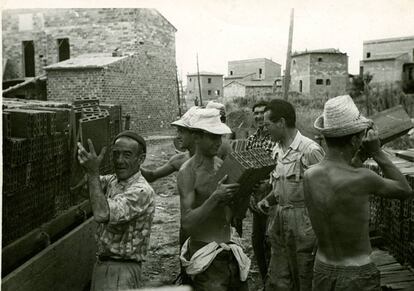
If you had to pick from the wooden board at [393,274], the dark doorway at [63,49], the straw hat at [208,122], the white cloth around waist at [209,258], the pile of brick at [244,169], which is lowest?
the wooden board at [393,274]

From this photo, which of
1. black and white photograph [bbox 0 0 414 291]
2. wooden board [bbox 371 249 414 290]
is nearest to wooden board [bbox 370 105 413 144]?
black and white photograph [bbox 0 0 414 291]

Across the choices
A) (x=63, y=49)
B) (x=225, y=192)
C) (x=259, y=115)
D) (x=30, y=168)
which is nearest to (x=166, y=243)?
(x=259, y=115)

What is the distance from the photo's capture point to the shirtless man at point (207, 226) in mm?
2658

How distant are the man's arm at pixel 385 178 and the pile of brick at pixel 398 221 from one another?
51.8 inches

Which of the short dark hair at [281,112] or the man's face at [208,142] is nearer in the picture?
the man's face at [208,142]

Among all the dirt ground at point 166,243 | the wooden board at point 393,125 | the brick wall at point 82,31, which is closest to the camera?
the wooden board at point 393,125

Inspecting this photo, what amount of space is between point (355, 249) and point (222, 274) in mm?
800

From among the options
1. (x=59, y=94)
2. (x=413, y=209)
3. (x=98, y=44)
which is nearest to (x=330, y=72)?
(x=98, y=44)

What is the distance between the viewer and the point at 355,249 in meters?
2.34

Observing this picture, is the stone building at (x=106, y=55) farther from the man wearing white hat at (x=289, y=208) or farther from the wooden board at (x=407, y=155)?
the man wearing white hat at (x=289, y=208)

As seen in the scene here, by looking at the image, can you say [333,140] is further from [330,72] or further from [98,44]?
[330,72]

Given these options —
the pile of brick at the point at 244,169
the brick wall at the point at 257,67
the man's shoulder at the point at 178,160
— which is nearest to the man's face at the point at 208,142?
the pile of brick at the point at 244,169

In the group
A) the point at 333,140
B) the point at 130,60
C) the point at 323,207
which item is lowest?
the point at 323,207

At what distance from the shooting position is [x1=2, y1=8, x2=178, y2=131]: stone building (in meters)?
16.1
